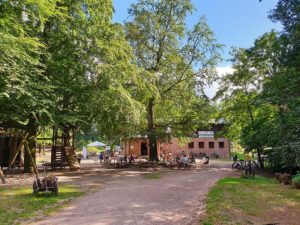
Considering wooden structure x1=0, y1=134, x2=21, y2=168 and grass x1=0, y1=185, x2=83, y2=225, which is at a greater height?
wooden structure x1=0, y1=134, x2=21, y2=168

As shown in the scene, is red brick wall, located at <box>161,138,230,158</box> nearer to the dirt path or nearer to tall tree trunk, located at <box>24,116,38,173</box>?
tall tree trunk, located at <box>24,116,38,173</box>

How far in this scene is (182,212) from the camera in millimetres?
9164

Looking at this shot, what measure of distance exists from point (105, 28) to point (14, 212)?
46.2 feet

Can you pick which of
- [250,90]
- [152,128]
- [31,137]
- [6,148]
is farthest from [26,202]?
[250,90]

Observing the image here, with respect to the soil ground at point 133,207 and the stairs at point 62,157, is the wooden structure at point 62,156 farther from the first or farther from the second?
the soil ground at point 133,207

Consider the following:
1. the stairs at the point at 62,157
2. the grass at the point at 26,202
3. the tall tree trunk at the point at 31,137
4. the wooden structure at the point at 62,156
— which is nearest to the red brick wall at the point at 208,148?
the wooden structure at the point at 62,156

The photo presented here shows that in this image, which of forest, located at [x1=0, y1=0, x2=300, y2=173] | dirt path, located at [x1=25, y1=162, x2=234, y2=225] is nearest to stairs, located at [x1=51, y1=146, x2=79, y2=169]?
forest, located at [x1=0, y1=0, x2=300, y2=173]

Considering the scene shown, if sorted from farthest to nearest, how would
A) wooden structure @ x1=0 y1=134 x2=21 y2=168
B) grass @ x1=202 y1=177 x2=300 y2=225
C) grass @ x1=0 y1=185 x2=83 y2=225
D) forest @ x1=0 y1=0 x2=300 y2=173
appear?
1. wooden structure @ x1=0 y1=134 x2=21 y2=168
2. forest @ x1=0 y1=0 x2=300 y2=173
3. grass @ x1=0 y1=185 x2=83 y2=225
4. grass @ x1=202 y1=177 x2=300 y2=225

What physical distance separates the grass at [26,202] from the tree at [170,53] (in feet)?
50.5

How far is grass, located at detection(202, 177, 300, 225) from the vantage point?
8.62m

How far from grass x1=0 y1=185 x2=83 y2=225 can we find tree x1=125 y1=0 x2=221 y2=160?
15400 millimetres

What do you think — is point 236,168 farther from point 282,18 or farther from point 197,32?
point 282,18

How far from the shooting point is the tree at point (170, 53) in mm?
27953

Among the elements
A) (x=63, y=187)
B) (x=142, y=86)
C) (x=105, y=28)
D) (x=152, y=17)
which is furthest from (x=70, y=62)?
(x=152, y=17)
